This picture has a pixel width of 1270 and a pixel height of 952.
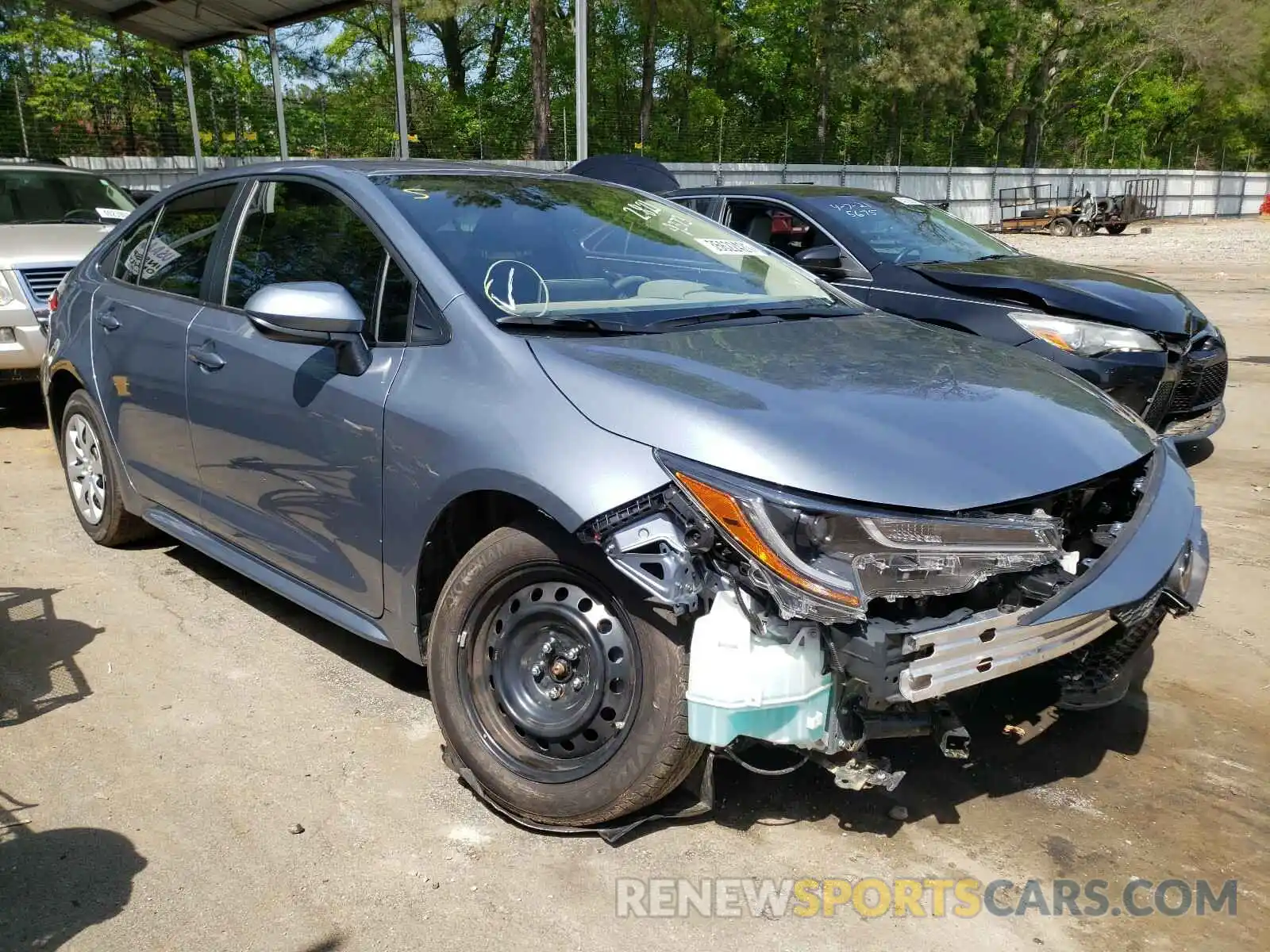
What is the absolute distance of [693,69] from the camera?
4444 centimetres

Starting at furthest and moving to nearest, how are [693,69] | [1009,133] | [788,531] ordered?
1. [1009,133]
2. [693,69]
3. [788,531]

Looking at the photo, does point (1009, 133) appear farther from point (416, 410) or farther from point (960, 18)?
point (416, 410)

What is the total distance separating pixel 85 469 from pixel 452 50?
3639cm

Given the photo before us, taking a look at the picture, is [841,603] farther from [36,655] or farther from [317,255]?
[36,655]

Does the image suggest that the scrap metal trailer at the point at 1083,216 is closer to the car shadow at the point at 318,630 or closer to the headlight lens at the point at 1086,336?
the headlight lens at the point at 1086,336

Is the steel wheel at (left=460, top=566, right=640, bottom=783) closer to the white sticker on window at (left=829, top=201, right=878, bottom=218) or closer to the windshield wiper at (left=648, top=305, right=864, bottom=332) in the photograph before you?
the windshield wiper at (left=648, top=305, right=864, bottom=332)

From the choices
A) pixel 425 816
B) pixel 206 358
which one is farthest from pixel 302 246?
pixel 425 816

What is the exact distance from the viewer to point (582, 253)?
3465 mm

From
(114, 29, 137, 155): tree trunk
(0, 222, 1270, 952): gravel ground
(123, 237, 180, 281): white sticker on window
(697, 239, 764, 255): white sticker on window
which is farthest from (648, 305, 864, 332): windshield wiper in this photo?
(114, 29, 137, 155): tree trunk

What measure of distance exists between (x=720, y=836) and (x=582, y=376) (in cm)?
125

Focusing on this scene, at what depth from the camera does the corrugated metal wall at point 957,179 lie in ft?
68.5

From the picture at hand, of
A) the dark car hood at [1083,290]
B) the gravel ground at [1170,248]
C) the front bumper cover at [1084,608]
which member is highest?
the dark car hood at [1083,290]

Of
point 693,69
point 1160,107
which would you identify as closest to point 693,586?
point 693,69

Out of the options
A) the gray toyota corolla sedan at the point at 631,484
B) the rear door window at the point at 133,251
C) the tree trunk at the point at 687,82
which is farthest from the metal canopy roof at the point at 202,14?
the tree trunk at the point at 687,82
